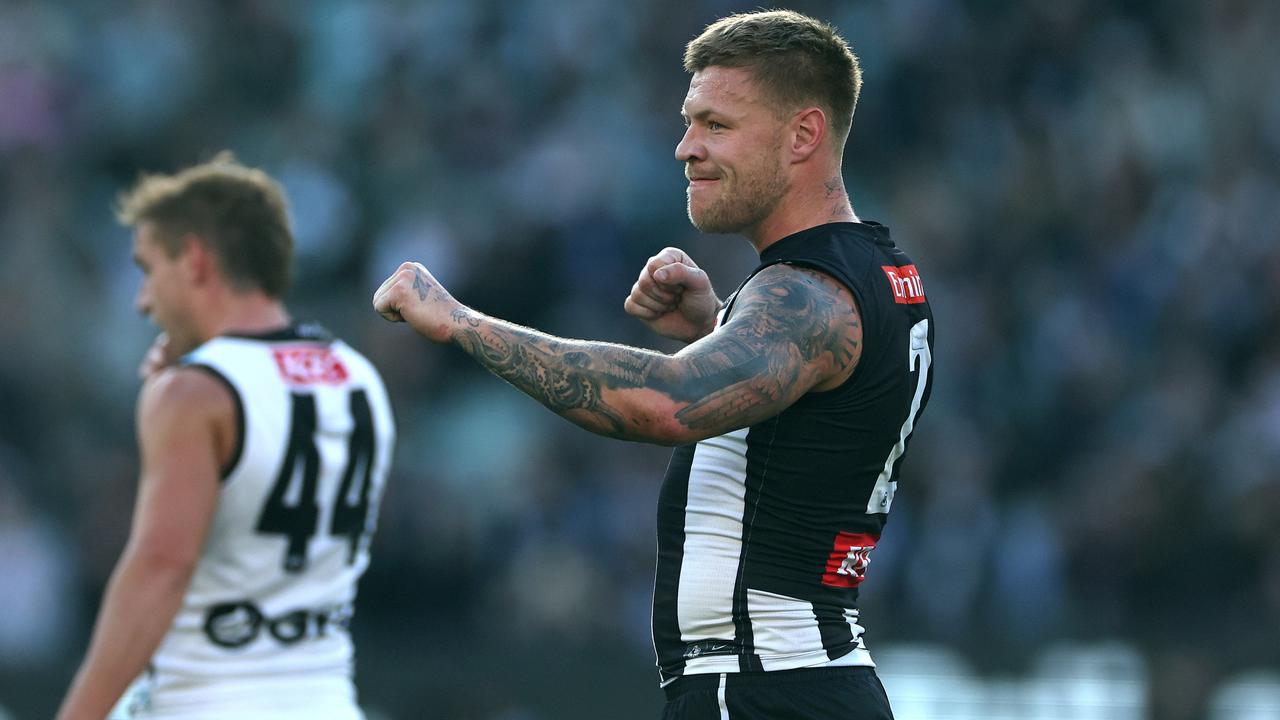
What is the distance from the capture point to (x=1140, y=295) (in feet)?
41.0

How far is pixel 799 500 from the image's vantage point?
162 inches

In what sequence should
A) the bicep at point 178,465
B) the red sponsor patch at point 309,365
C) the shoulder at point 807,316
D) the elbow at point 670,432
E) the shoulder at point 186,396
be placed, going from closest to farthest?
the elbow at point 670,432 < the shoulder at point 807,316 < the bicep at point 178,465 < the shoulder at point 186,396 < the red sponsor patch at point 309,365

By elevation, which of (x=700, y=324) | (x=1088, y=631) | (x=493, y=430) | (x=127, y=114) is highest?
(x=127, y=114)

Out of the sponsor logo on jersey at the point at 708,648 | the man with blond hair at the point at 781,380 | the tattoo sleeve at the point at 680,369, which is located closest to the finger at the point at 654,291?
the man with blond hair at the point at 781,380

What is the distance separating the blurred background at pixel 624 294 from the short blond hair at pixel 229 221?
4489 millimetres

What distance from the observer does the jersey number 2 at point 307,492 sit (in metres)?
5.27

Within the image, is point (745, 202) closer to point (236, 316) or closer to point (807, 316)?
point (807, 316)

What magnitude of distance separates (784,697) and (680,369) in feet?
2.99

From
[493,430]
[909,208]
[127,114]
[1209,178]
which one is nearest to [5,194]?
[127,114]

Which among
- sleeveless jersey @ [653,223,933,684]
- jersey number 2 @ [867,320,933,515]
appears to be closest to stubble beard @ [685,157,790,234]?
sleeveless jersey @ [653,223,933,684]

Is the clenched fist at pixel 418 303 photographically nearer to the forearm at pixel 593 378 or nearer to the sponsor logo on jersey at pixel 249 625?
the forearm at pixel 593 378

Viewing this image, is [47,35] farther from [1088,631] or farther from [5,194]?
[1088,631]

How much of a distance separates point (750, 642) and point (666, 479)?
19.0 inches

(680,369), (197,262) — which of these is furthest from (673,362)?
(197,262)
